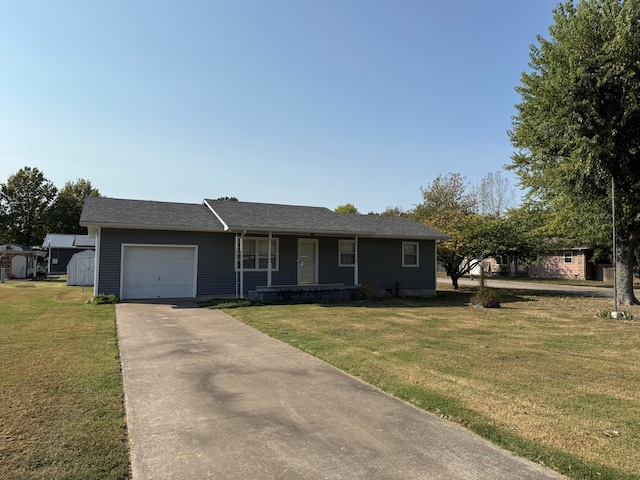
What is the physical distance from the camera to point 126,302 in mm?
14633

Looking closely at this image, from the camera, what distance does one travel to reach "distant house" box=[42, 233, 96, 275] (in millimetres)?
34031

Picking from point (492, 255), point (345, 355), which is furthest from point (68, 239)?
point (345, 355)

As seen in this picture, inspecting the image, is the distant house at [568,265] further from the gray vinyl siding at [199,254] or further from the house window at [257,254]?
the gray vinyl siding at [199,254]

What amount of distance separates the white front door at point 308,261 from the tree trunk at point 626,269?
11302 mm

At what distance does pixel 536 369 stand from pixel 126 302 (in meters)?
12.9

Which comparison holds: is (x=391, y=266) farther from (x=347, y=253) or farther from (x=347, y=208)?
(x=347, y=208)

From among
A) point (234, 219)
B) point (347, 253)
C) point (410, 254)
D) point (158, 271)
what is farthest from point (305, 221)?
point (158, 271)

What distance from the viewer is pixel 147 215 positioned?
52.5 ft

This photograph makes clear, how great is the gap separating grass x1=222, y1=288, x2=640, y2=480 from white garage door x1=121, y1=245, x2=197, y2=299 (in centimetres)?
416

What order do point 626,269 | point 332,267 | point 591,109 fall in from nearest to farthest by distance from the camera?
1. point 591,109
2. point 626,269
3. point 332,267

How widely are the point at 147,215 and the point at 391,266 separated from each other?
34.8 ft

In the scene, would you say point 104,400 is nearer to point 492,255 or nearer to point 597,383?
point 597,383

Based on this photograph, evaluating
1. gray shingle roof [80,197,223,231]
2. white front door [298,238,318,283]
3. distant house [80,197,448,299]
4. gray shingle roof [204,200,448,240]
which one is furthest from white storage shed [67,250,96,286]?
white front door [298,238,318,283]

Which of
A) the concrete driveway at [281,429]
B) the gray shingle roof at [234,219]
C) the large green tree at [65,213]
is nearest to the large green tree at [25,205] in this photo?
the large green tree at [65,213]
